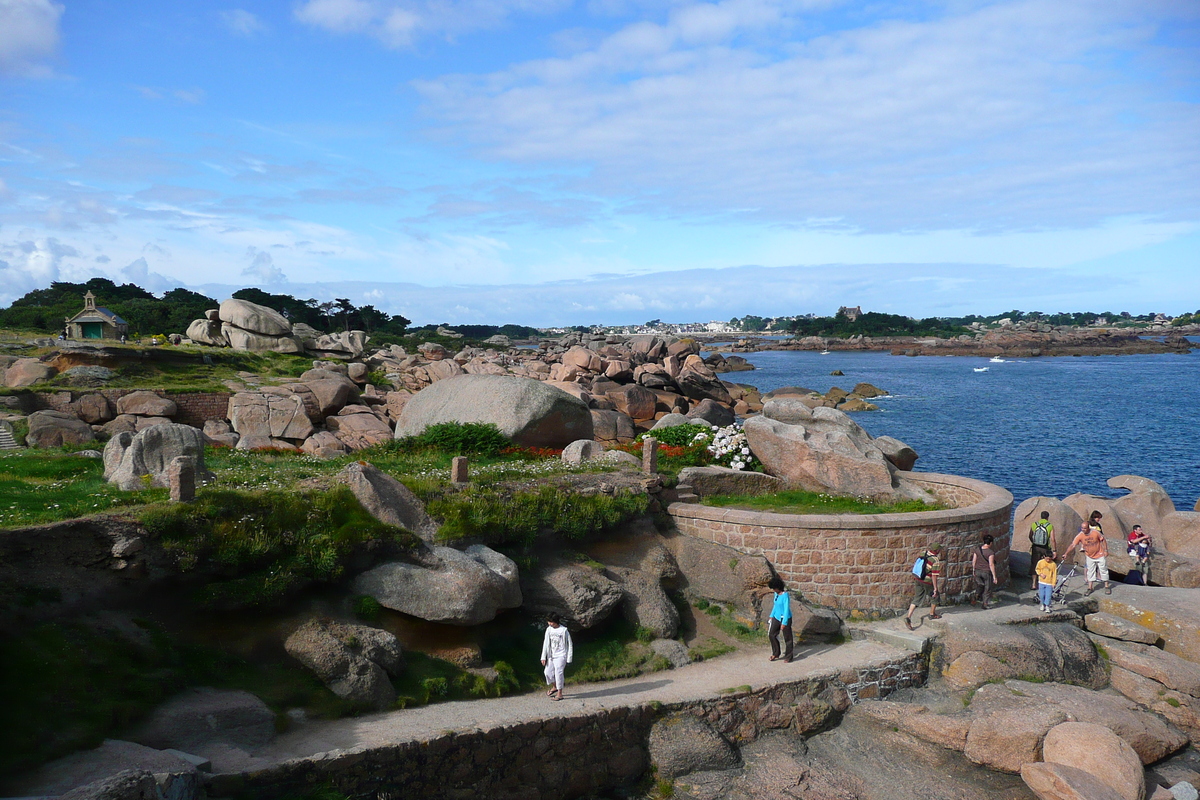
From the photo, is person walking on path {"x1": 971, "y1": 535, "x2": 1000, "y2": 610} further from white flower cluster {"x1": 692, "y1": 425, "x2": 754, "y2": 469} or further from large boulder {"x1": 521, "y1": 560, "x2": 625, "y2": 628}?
large boulder {"x1": 521, "y1": 560, "x2": 625, "y2": 628}

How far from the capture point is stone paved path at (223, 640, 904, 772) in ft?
31.6

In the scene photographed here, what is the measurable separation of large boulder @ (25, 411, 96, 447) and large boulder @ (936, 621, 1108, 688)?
21.6m

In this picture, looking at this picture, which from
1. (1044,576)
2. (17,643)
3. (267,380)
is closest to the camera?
(17,643)

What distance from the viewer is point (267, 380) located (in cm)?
3119

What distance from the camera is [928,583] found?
52.5 ft

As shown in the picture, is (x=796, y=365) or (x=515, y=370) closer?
(x=515, y=370)

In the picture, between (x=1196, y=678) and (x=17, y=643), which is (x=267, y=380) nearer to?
(x=17, y=643)

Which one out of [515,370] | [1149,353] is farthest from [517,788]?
[1149,353]

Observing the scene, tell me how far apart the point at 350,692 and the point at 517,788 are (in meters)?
2.76

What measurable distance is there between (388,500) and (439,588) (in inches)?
77.9

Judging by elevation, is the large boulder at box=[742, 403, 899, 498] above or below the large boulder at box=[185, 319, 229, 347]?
below

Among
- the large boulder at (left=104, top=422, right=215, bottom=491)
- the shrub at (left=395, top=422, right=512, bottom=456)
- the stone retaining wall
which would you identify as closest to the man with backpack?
the stone retaining wall

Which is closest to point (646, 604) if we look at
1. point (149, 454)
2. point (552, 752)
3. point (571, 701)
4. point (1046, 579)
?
point (571, 701)

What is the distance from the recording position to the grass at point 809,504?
17.4 m
